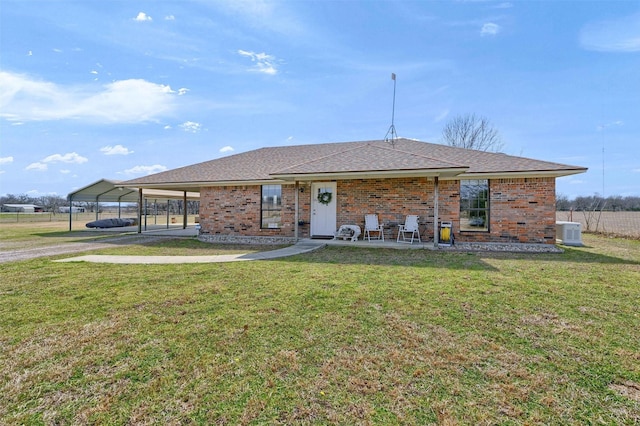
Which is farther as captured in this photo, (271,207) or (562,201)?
(562,201)

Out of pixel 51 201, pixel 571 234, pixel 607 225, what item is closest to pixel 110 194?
pixel 571 234

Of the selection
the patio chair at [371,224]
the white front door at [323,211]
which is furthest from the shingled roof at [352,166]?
the patio chair at [371,224]

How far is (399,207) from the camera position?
36.1 ft

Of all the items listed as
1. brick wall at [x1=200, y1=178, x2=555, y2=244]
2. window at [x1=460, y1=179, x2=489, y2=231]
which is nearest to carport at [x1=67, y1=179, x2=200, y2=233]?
brick wall at [x1=200, y1=178, x2=555, y2=244]

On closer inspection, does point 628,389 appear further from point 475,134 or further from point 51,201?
point 51,201

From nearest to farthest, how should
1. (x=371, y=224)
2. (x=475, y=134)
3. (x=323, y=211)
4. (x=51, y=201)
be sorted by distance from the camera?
(x=371, y=224) < (x=323, y=211) < (x=475, y=134) < (x=51, y=201)

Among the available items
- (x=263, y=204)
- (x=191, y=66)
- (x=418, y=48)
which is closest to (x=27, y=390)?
(x=263, y=204)

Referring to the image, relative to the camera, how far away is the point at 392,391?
236 cm

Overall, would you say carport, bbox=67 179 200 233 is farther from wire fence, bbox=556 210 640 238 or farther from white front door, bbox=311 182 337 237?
wire fence, bbox=556 210 640 238

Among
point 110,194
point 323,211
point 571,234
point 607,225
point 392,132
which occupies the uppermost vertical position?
point 392,132

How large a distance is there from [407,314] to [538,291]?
104 inches

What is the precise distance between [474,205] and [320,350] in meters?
9.57

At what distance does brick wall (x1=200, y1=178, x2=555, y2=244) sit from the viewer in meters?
10.1

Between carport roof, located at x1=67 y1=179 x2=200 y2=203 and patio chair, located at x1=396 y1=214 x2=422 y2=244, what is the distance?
15.4 metres
